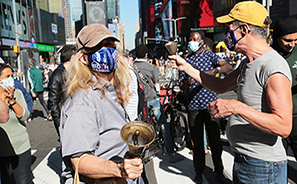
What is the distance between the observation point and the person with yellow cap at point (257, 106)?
5.77 ft

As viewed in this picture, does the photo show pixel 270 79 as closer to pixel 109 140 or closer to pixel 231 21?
pixel 231 21

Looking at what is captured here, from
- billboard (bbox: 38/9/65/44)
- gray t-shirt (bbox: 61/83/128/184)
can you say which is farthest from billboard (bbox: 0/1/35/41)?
gray t-shirt (bbox: 61/83/128/184)

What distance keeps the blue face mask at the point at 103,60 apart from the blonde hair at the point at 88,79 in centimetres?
6

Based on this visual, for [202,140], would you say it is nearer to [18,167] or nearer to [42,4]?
[18,167]

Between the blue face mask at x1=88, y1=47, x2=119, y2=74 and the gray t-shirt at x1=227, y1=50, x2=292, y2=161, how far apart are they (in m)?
1.07

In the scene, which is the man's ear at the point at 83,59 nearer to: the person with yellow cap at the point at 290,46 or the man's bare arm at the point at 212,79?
the man's bare arm at the point at 212,79

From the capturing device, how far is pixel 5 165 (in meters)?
3.20

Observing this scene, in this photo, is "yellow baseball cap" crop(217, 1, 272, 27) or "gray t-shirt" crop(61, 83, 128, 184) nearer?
"gray t-shirt" crop(61, 83, 128, 184)

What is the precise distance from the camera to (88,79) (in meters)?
1.71

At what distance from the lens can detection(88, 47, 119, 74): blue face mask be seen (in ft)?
5.75

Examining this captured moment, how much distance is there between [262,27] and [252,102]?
2.01 feet

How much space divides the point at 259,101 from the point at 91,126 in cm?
127

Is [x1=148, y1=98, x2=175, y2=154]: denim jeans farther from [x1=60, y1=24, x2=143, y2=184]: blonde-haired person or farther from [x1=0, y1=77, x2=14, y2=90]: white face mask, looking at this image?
[x1=60, y1=24, x2=143, y2=184]: blonde-haired person

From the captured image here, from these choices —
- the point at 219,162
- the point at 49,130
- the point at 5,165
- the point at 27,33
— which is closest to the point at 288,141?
the point at 219,162
